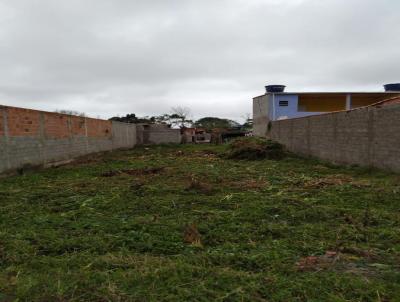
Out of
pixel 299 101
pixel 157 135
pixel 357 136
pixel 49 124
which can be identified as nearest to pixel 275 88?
pixel 299 101

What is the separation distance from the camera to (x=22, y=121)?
9.38 meters

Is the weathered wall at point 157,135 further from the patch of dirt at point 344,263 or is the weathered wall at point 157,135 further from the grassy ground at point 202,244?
the patch of dirt at point 344,263

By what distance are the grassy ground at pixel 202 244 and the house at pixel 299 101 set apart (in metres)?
17.7

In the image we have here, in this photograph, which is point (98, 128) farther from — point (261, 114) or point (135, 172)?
point (261, 114)

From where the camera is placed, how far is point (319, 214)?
14.5ft

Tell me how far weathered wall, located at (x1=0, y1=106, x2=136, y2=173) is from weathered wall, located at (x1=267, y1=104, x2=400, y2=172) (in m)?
9.15

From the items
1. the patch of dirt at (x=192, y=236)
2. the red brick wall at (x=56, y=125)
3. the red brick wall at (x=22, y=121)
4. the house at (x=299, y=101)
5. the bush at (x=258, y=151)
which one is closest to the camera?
the patch of dirt at (x=192, y=236)

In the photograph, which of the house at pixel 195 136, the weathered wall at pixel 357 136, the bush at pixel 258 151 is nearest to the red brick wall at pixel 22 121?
the bush at pixel 258 151

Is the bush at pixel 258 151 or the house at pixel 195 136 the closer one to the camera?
the bush at pixel 258 151

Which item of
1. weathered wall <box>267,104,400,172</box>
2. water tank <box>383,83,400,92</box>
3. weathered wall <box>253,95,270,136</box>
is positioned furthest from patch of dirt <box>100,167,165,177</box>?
water tank <box>383,83,400,92</box>

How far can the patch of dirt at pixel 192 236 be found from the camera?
3405 mm

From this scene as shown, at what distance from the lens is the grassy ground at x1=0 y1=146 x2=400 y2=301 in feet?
8.01

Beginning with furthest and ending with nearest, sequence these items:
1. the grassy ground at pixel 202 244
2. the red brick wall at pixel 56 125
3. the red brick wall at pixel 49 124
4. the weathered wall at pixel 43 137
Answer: the red brick wall at pixel 56 125 < the red brick wall at pixel 49 124 < the weathered wall at pixel 43 137 < the grassy ground at pixel 202 244

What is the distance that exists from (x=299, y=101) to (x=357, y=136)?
17892 mm
